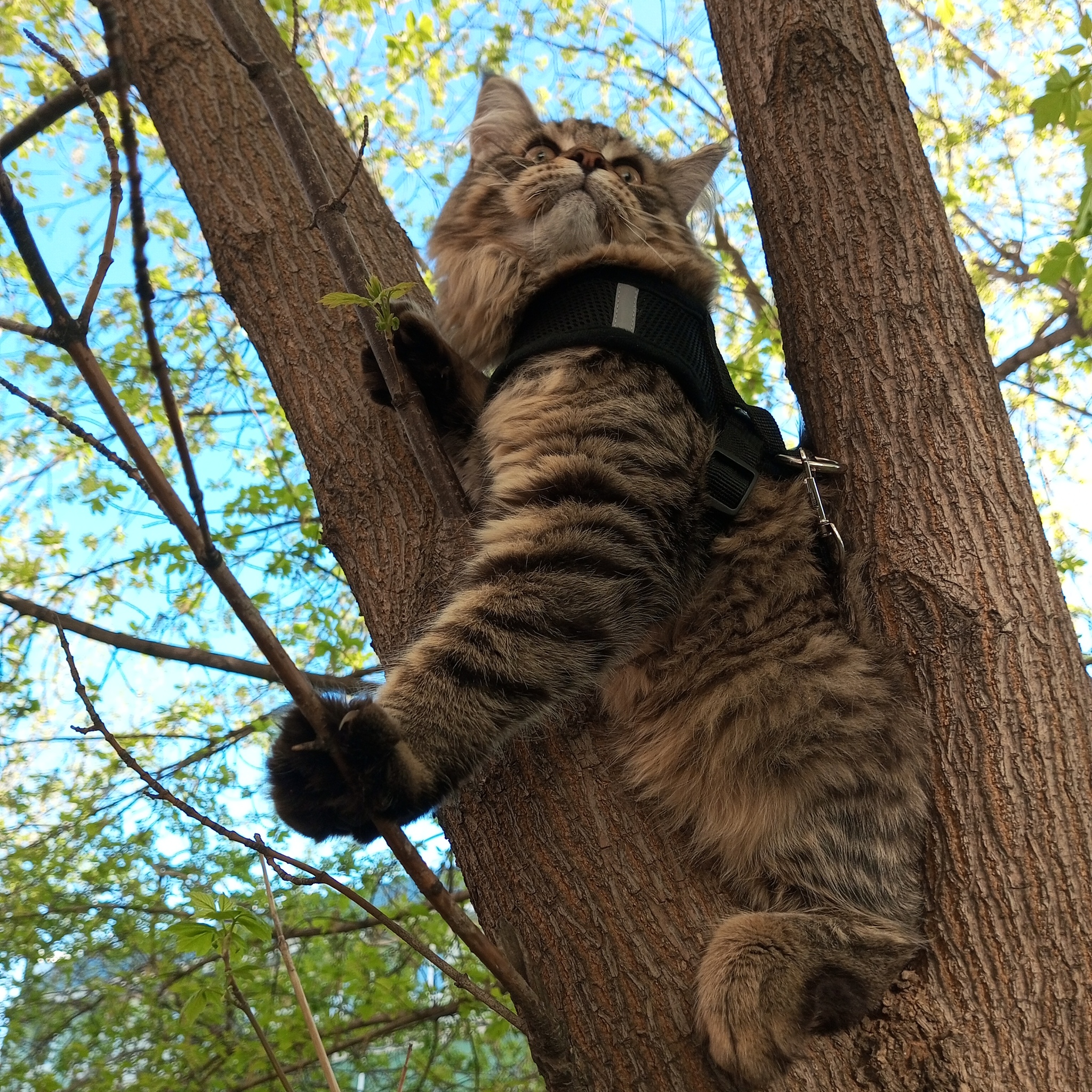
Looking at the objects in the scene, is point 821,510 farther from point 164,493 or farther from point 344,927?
point 344,927

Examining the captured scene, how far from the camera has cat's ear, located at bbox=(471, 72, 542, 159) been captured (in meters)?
3.03

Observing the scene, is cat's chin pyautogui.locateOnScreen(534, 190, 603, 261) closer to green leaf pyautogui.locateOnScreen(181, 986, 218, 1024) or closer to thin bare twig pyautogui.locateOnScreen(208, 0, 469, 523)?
thin bare twig pyautogui.locateOnScreen(208, 0, 469, 523)

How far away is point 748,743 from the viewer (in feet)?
6.08

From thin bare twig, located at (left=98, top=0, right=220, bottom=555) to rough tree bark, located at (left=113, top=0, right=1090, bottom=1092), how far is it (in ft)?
2.88

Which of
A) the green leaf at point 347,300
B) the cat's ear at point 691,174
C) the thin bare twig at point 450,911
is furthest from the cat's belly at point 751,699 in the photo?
the cat's ear at point 691,174

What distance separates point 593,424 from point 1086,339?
3574 millimetres

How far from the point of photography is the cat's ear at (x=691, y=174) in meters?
3.12

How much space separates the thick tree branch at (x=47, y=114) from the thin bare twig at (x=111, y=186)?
2237 mm

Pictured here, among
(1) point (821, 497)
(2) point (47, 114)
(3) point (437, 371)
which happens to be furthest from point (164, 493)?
(2) point (47, 114)

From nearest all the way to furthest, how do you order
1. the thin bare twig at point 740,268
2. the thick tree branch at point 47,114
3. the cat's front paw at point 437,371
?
1. the cat's front paw at point 437,371
2. the thick tree branch at point 47,114
3. the thin bare twig at point 740,268

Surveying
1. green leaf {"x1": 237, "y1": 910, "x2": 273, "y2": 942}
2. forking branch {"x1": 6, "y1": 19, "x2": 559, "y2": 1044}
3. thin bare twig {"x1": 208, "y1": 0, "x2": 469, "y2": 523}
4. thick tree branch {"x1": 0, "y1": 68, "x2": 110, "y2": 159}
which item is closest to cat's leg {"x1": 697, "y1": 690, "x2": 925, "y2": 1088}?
forking branch {"x1": 6, "y1": 19, "x2": 559, "y2": 1044}

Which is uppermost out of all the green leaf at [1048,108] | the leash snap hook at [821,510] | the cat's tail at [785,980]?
the green leaf at [1048,108]

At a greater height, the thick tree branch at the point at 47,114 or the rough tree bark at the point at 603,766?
the thick tree branch at the point at 47,114

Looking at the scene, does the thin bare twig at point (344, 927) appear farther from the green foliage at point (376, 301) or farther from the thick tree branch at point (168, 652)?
the green foliage at point (376, 301)
